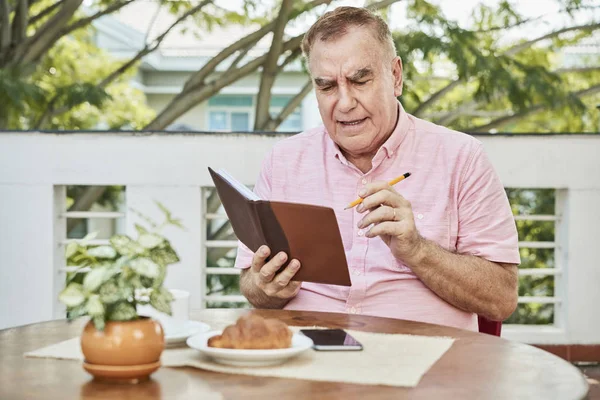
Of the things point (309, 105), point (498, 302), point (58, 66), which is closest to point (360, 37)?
point (498, 302)

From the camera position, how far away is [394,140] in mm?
2303

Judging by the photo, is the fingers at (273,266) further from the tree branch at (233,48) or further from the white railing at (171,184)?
the tree branch at (233,48)

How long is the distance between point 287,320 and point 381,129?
2.18 feet

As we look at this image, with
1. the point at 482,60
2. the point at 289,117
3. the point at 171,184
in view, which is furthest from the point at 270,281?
the point at 289,117

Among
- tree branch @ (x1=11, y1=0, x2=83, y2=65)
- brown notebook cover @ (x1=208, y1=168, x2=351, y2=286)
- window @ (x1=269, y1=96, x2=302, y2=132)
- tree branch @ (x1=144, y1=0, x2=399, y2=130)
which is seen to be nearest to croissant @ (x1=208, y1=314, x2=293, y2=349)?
brown notebook cover @ (x1=208, y1=168, x2=351, y2=286)

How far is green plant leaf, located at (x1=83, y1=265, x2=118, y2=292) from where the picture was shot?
124 cm

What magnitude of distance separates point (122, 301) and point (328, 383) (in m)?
0.33

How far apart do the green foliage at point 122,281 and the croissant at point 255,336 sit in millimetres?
161

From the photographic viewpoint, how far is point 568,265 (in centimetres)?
380

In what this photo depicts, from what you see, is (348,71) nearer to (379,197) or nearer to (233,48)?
(379,197)

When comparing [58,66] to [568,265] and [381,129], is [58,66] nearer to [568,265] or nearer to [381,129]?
[568,265]

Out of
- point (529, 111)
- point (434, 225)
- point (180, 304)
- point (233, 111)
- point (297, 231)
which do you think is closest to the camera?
point (180, 304)

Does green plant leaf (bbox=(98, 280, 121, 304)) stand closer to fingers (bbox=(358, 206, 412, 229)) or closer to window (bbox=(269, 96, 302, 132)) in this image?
fingers (bbox=(358, 206, 412, 229))

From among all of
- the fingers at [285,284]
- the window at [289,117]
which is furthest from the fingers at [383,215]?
the window at [289,117]
